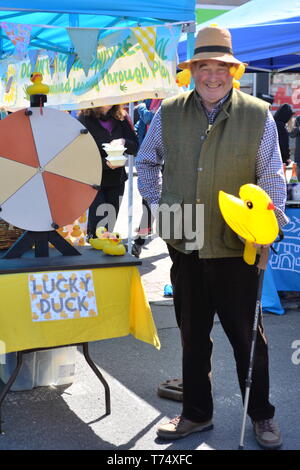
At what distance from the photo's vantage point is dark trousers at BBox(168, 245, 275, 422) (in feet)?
9.81

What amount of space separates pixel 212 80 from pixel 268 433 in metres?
1.65

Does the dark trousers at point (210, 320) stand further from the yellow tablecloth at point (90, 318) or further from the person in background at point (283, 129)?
the person in background at point (283, 129)

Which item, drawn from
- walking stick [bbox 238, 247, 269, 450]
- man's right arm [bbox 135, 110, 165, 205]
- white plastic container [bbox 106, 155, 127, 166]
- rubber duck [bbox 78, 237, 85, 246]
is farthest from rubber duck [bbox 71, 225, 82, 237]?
walking stick [bbox 238, 247, 269, 450]

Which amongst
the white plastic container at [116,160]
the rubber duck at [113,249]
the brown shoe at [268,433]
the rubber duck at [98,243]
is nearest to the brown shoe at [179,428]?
the brown shoe at [268,433]

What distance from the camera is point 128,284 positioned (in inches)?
130

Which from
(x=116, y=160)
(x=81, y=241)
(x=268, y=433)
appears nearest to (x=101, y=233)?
(x=81, y=241)

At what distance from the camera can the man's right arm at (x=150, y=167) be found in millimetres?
3102

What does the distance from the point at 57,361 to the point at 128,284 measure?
28.8 inches

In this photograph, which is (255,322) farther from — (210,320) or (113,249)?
(113,249)

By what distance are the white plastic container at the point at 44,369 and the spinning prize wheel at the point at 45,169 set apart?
770 mm

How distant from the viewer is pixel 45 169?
3.25 m

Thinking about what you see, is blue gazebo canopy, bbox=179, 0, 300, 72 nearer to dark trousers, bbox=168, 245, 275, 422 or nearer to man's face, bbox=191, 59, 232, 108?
man's face, bbox=191, 59, 232, 108
